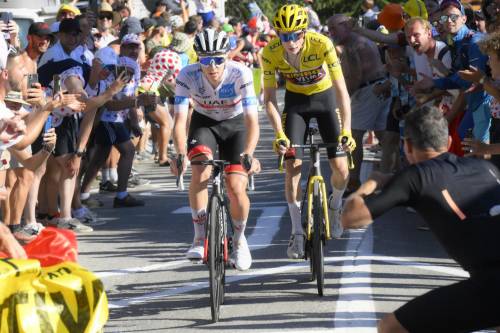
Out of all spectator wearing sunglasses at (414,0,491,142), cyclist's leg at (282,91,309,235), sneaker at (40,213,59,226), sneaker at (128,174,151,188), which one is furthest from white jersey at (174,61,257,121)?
sneaker at (128,174,151,188)

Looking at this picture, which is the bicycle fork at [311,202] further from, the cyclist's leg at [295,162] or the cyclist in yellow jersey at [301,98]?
the cyclist's leg at [295,162]

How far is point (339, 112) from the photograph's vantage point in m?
9.75

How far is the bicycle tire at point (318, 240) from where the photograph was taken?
27.6ft

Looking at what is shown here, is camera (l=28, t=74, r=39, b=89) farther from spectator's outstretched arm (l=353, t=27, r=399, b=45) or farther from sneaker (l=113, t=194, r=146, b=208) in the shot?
spectator's outstretched arm (l=353, t=27, r=399, b=45)

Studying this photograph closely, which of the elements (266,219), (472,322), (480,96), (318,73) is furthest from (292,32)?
(472,322)

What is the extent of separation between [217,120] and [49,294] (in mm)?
4219

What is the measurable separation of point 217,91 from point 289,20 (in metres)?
0.88

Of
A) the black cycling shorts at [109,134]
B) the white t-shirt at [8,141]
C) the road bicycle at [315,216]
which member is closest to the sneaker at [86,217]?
the black cycling shorts at [109,134]

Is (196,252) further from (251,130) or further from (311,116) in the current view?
(311,116)

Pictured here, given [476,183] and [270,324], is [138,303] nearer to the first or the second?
[270,324]

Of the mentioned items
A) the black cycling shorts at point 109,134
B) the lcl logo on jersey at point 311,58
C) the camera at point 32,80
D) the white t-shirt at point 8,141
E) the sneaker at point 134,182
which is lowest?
the sneaker at point 134,182

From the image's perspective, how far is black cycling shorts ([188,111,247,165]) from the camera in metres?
9.04

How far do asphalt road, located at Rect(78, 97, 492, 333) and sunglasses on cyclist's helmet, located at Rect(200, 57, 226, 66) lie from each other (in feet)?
5.93

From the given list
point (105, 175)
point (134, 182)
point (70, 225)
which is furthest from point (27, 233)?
point (134, 182)
